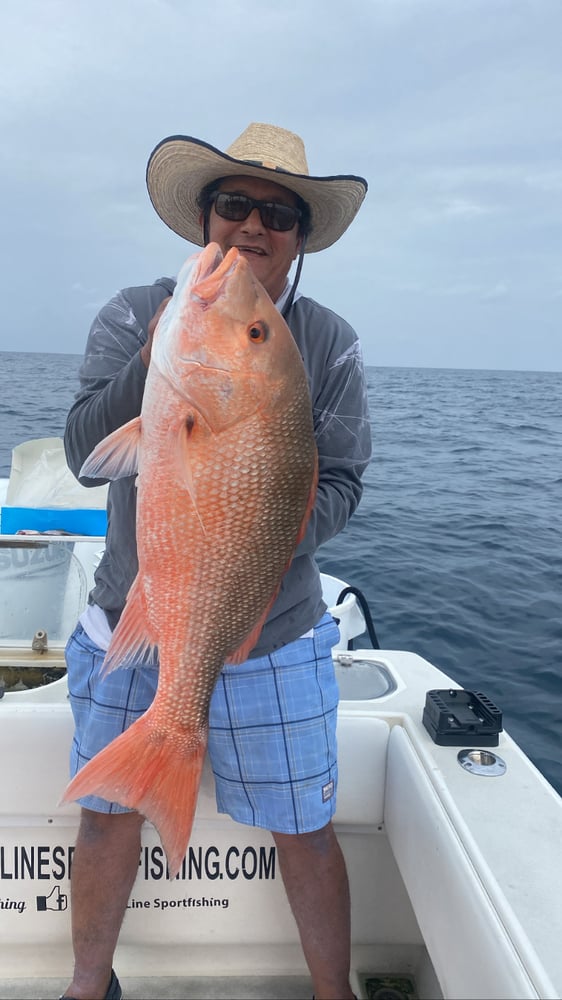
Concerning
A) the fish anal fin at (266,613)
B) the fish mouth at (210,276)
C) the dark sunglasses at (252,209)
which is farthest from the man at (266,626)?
the fish mouth at (210,276)

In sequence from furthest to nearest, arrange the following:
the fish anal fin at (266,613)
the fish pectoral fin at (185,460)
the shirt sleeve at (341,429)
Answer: the shirt sleeve at (341,429) → the fish anal fin at (266,613) → the fish pectoral fin at (185,460)

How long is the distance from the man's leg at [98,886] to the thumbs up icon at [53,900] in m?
0.37

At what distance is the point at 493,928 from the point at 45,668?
2090 mm

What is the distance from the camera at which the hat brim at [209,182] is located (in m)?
2.01

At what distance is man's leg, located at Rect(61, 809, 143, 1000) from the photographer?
2211 millimetres

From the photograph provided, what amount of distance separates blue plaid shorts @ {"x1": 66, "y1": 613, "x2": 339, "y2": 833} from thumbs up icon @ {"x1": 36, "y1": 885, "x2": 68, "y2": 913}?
2.37ft

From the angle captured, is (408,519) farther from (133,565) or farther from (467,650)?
(133,565)

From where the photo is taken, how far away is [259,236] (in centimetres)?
202

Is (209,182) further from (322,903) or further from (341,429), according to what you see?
(322,903)

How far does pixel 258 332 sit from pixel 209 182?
83 cm

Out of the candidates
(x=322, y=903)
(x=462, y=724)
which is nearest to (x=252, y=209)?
(x=462, y=724)

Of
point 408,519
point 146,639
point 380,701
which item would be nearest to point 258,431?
point 146,639

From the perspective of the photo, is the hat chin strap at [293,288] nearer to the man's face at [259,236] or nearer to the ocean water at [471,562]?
the man's face at [259,236]

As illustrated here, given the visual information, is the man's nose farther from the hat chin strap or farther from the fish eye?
the fish eye
